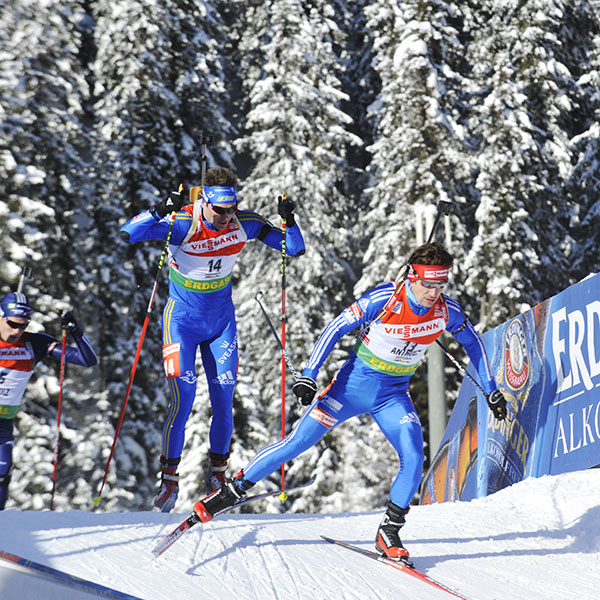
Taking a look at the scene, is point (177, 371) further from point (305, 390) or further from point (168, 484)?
point (305, 390)

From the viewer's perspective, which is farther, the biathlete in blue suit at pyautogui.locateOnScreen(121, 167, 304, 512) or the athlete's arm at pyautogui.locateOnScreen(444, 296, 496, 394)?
the biathlete in blue suit at pyautogui.locateOnScreen(121, 167, 304, 512)

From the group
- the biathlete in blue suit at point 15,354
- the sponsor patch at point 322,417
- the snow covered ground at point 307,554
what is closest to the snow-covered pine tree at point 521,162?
the snow covered ground at point 307,554

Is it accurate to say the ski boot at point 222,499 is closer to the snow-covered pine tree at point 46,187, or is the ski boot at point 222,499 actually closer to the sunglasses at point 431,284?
the sunglasses at point 431,284

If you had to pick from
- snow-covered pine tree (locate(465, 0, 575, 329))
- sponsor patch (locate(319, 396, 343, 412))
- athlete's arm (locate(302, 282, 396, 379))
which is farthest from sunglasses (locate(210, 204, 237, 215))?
snow-covered pine tree (locate(465, 0, 575, 329))

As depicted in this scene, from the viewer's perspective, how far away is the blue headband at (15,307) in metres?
6.71

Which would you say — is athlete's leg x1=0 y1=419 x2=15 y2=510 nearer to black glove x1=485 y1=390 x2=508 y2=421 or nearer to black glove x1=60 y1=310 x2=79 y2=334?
black glove x1=60 y1=310 x2=79 y2=334

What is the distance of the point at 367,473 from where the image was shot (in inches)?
683

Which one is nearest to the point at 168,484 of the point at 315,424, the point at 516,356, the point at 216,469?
the point at 216,469

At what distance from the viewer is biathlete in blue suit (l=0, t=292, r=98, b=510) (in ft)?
22.1

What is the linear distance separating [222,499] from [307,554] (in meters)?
0.63

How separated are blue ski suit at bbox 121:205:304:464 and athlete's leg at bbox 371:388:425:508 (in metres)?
1.43

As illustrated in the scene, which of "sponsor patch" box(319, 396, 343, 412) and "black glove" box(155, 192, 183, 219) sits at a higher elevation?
"black glove" box(155, 192, 183, 219)

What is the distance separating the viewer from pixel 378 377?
519 centimetres

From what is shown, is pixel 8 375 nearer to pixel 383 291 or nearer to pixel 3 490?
pixel 3 490
